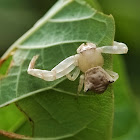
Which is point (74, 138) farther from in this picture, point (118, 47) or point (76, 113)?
point (118, 47)

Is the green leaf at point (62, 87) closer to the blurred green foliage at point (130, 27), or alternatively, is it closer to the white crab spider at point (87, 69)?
the white crab spider at point (87, 69)

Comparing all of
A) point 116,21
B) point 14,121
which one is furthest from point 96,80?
point 116,21

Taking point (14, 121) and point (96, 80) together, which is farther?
point (14, 121)

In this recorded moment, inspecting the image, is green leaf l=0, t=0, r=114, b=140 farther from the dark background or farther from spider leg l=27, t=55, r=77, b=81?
the dark background

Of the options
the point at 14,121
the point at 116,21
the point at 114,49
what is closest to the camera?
the point at 114,49

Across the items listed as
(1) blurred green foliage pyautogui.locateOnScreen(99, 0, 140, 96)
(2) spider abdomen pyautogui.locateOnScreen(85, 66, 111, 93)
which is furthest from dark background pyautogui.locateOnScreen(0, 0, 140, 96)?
(2) spider abdomen pyautogui.locateOnScreen(85, 66, 111, 93)

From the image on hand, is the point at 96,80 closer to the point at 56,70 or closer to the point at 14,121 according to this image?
the point at 56,70
